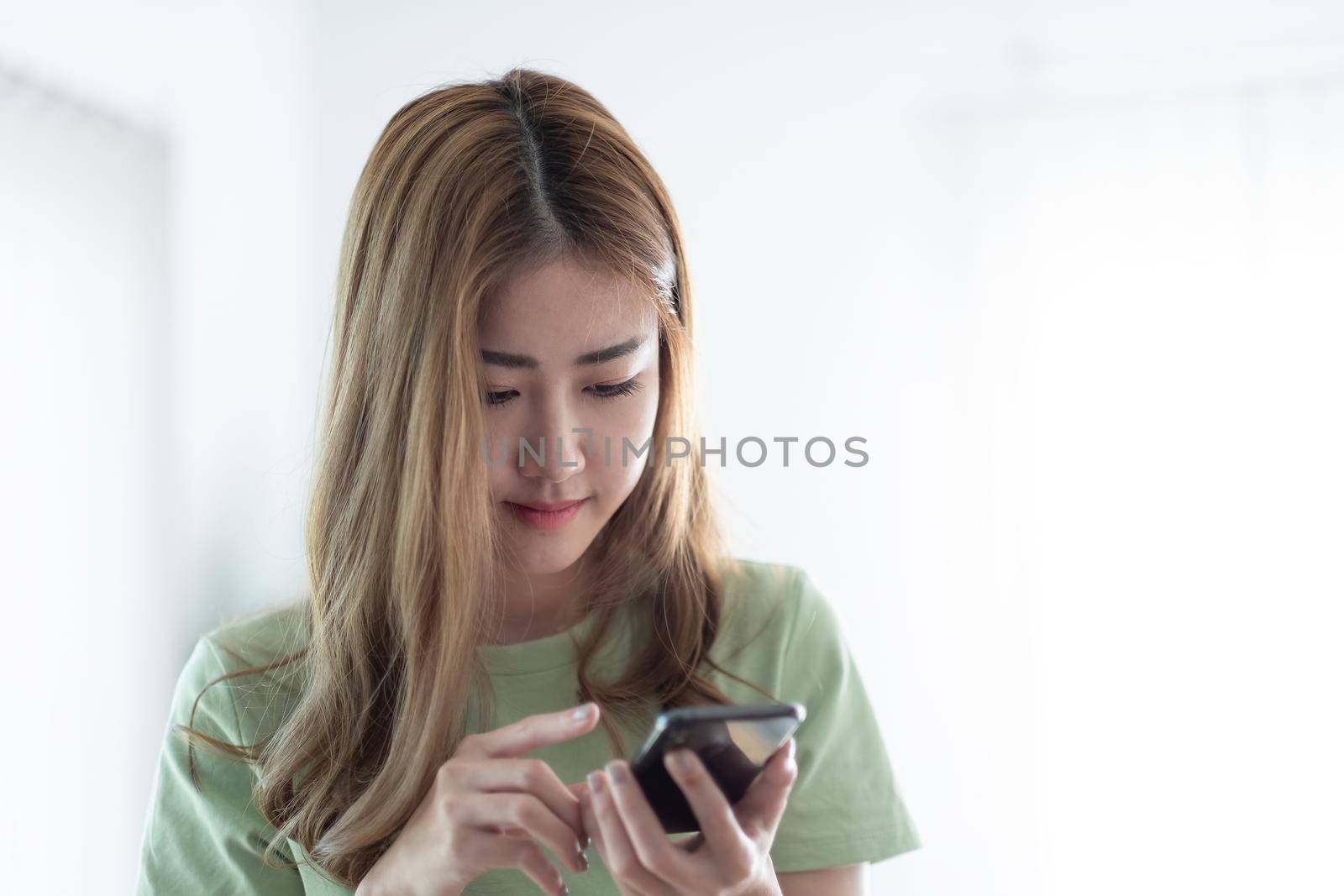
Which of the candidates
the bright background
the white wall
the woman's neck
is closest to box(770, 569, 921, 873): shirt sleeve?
the woman's neck

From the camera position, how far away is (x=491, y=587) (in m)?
1.02

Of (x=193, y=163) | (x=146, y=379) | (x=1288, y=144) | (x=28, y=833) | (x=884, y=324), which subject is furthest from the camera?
(x=884, y=324)

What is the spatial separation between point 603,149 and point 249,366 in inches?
42.3

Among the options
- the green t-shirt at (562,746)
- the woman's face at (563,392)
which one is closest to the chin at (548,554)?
the woman's face at (563,392)

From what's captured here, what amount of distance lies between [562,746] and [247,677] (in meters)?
0.30

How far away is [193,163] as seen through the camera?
Result: 1.62 m

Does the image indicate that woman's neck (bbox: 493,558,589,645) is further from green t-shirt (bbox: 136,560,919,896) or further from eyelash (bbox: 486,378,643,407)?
A: eyelash (bbox: 486,378,643,407)

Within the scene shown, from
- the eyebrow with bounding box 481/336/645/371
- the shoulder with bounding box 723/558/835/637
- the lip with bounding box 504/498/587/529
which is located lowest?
the shoulder with bounding box 723/558/835/637

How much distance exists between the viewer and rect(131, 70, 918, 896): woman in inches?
35.2

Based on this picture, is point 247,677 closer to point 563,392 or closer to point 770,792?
point 563,392

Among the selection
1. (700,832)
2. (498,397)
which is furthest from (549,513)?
(700,832)

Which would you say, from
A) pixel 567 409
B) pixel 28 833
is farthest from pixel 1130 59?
pixel 28 833

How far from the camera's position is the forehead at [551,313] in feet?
2.94

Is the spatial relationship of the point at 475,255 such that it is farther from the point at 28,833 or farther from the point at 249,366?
the point at 249,366
